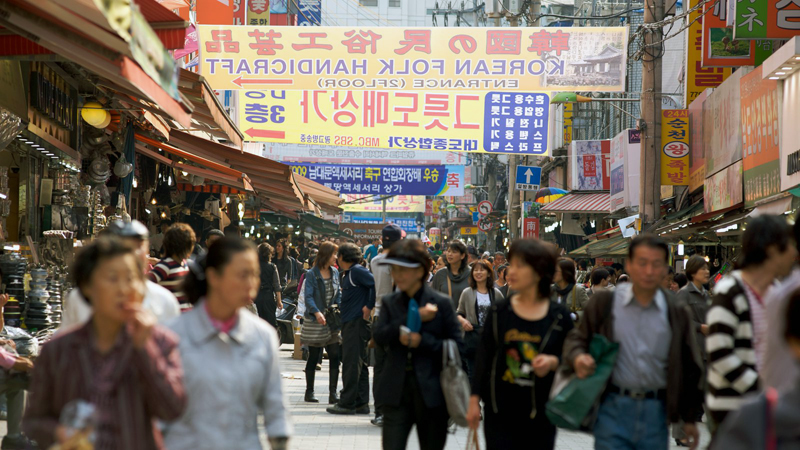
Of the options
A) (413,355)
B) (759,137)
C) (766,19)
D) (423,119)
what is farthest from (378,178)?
(413,355)

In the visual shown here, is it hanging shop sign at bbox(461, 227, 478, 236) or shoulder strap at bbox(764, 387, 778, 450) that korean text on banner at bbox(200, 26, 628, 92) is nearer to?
shoulder strap at bbox(764, 387, 778, 450)

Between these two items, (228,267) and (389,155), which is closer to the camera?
(228,267)

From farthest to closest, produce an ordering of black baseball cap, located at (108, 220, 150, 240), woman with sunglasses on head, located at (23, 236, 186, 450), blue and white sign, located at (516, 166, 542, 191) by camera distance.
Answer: blue and white sign, located at (516, 166, 542, 191) → black baseball cap, located at (108, 220, 150, 240) → woman with sunglasses on head, located at (23, 236, 186, 450)

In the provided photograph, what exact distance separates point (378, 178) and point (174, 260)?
64.1 ft

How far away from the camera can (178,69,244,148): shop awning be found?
27.9ft

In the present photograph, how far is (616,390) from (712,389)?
520mm

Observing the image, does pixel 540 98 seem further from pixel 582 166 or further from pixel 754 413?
pixel 754 413

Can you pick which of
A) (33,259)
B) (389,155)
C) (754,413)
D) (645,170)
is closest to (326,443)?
(33,259)

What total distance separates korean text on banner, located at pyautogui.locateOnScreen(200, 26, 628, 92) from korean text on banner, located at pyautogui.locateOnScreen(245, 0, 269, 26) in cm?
757

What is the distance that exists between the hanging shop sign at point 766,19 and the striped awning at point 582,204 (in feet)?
40.4

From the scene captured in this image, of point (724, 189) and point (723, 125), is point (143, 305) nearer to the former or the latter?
point (724, 189)

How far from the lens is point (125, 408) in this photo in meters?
3.15

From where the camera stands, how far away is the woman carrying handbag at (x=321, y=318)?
34.2 feet

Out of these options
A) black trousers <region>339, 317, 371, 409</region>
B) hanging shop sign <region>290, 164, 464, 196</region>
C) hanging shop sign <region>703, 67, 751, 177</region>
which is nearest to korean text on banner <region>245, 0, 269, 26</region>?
hanging shop sign <region>290, 164, 464, 196</region>
